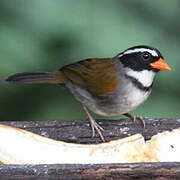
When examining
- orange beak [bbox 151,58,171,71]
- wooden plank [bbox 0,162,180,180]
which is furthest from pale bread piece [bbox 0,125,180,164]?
orange beak [bbox 151,58,171,71]

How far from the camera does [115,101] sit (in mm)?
4098

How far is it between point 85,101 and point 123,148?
0.95 metres

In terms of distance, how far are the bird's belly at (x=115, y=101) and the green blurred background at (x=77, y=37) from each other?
0.28 metres

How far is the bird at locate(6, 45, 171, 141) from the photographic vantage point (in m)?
3.96

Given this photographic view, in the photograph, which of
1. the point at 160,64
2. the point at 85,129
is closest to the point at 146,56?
the point at 160,64

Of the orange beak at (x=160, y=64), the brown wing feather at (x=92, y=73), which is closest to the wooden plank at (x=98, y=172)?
the orange beak at (x=160, y=64)

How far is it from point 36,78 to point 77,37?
0.48m

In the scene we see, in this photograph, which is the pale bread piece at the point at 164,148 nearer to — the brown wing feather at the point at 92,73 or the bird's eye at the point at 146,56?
the bird's eye at the point at 146,56

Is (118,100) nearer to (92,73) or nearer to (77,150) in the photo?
(92,73)

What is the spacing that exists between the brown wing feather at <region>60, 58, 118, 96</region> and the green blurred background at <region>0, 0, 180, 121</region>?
0.06m

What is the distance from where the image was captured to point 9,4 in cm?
428

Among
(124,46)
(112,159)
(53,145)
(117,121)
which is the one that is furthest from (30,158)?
(124,46)

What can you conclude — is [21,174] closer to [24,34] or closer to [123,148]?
[123,148]

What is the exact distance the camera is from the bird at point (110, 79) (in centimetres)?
396
